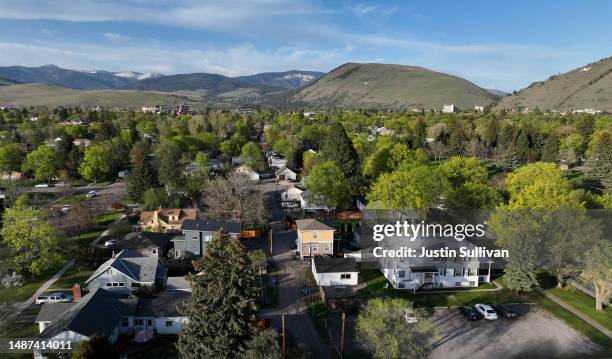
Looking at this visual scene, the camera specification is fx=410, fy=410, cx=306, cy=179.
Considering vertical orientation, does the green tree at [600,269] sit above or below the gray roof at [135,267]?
above

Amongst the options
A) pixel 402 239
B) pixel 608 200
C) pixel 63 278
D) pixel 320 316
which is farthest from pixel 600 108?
pixel 63 278

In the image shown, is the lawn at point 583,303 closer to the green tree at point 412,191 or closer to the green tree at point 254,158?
the green tree at point 412,191

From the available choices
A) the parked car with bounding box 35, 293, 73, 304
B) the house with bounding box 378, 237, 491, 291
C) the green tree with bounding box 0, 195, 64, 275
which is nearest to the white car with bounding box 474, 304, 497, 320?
the house with bounding box 378, 237, 491, 291

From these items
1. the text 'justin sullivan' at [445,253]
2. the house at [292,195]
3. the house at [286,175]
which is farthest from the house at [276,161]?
the text 'justin sullivan' at [445,253]

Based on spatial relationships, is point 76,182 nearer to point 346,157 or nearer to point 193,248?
point 193,248

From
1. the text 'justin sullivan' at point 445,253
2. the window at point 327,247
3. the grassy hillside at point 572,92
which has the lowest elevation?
the window at point 327,247

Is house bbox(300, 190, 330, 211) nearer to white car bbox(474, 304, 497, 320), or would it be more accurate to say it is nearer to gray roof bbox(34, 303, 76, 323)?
white car bbox(474, 304, 497, 320)
